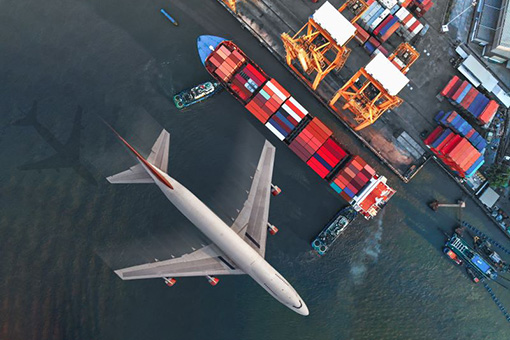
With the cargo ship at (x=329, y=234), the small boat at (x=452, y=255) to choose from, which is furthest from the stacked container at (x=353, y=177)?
the small boat at (x=452, y=255)

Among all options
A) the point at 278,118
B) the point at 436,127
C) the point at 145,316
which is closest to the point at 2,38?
the point at 278,118

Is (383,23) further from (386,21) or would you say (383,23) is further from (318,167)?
(318,167)

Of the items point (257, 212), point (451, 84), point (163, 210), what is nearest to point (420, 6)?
point (451, 84)

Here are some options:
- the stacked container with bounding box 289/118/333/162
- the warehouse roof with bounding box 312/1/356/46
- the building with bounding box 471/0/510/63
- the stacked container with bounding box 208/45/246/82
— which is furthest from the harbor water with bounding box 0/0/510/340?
the building with bounding box 471/0/510/63

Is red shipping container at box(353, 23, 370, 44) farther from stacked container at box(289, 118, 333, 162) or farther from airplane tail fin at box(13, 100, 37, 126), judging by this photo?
airplane tail fin at box(13, 100, 37, 126)

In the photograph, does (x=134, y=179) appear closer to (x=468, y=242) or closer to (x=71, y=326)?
(x=71, y=326)

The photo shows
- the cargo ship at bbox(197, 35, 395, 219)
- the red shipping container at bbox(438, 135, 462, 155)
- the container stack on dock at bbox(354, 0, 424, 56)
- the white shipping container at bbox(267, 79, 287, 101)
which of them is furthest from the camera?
the container stack on dock at bbox(354, 0, 424, 56)
